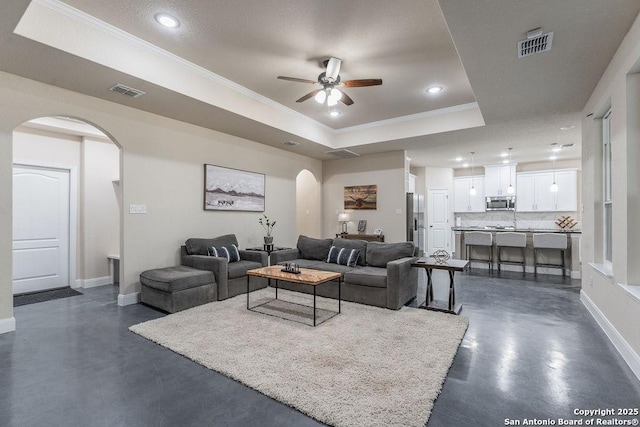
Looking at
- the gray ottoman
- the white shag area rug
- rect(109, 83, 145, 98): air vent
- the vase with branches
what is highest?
rect(109, 83, 145, 98): air vent

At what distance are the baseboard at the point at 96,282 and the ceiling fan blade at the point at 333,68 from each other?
5.11 meters

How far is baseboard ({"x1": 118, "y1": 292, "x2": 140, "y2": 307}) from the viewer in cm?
416

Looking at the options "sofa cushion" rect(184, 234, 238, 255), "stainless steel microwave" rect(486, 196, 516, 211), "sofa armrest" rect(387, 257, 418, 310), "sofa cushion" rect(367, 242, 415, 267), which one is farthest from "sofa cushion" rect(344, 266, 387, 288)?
"stainless steel microwave" rect(486, 196, 516, 211)

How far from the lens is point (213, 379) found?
231 cm

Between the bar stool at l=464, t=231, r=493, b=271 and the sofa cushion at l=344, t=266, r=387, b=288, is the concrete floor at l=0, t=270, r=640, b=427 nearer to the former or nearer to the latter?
the sofa cushion at l=344, t=266, r=387, b=288

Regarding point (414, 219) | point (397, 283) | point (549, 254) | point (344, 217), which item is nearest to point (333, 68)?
point (397, 283)

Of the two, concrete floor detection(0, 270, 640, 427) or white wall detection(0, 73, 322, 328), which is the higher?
white wall detection(0, 73, 322, 328)

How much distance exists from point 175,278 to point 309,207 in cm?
482

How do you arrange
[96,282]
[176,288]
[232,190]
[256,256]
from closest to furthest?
1. [176,288]
2. [256,256]
3. [96,282]
4. [232,190]

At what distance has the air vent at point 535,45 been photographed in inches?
104

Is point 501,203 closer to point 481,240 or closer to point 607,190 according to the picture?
point 481,240

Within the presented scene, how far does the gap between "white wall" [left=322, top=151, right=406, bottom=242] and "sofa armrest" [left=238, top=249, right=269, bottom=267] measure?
3.16 meters

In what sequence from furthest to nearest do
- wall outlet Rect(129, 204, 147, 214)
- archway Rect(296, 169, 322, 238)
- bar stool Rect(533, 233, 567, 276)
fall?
1. archway Rect(296, 169, 322, 238)
2. bar stool Rect(533, 233, 567, 276)
3. wall outlet Rect(129, 204, 147, 214)

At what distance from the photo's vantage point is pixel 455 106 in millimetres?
5203
